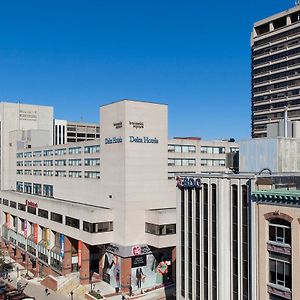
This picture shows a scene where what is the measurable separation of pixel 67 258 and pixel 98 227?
14473 mm

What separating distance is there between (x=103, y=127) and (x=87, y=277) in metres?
30.4

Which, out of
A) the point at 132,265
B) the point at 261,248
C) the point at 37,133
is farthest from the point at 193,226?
the point at 37,133

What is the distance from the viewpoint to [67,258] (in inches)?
3420

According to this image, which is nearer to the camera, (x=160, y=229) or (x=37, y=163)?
(x=160, y=229)

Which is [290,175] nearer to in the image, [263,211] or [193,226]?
[263,211]

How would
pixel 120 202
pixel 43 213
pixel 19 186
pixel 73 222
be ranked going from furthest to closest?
pixel 19 186
pixel 43 213
pixel 73 222
pixel 120 202

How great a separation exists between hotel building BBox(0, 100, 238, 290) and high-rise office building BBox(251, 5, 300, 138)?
1805 inches

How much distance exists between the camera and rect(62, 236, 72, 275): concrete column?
8643 cm

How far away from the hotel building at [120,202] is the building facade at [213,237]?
2149cm

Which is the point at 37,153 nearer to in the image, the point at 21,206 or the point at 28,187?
the point at 28,187

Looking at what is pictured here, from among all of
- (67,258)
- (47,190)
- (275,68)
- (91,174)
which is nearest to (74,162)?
(91,174)

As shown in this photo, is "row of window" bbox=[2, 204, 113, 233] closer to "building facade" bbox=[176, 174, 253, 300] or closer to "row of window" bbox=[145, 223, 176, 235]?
"row of window" bbox=[145, 223, 176, 235]

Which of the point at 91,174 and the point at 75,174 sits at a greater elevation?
the point at 91,174

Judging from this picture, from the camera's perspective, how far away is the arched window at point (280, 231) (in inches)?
1583
